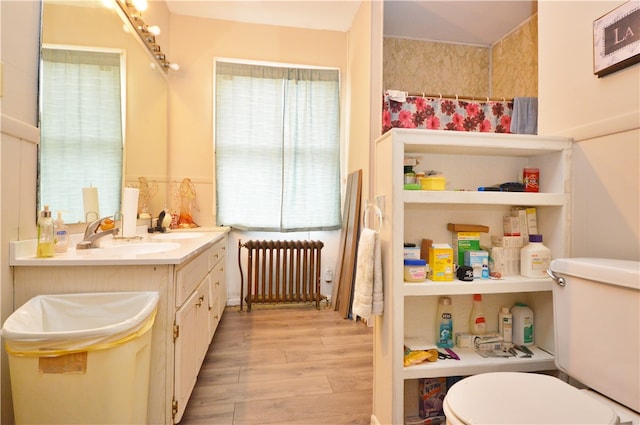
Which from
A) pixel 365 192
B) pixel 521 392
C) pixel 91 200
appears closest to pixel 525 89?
pixel 365 192

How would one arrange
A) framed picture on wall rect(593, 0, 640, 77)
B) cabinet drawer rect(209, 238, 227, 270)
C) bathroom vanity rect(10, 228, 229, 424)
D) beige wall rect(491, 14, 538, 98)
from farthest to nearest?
beige wall rect(491, 14, 538, 98)
cabinet drawer rect(209, 238, 227, 270)
bathroom vanity rect(10, 228, 229, 424)
framed picture on wall rect(593, 0, 640, 77)

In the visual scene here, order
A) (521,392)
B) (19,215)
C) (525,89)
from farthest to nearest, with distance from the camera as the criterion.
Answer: (525,89) < (19,215) < (521,392)

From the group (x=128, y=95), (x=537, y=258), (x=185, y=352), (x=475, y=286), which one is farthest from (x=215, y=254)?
(x=537, y=258)

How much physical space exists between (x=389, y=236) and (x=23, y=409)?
1.37 metres

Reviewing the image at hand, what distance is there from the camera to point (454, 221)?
4.90 feet

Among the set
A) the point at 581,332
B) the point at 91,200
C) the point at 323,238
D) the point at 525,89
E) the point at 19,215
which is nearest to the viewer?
the point at 581,332

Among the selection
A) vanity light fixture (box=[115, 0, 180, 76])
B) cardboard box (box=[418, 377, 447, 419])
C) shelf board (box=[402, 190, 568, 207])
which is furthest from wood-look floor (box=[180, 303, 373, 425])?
vanity light fixture (box=[115, 0, 180, 76])

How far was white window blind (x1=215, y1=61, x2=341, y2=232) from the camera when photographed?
10.8ft

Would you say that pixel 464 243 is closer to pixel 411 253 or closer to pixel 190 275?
pixel 411 253

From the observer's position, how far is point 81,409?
3.40ft

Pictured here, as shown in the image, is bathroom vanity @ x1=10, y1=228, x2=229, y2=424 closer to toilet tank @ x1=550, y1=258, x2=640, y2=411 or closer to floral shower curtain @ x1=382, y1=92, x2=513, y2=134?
toilet tank @ x1=550, y1=258, x2=640, y2=411

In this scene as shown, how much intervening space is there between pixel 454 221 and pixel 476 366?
2.05 ft

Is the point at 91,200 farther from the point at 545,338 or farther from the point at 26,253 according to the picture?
the point at 545,338

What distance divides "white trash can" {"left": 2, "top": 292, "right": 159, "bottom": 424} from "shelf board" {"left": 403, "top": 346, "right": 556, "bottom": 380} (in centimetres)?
102
